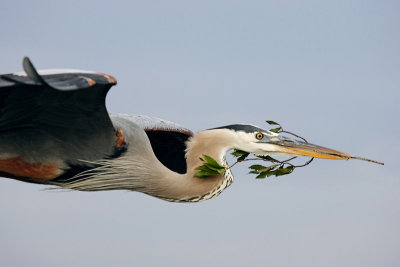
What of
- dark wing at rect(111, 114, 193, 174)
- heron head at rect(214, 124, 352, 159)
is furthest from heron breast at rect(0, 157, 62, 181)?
heron head at rect(214, 124, 352, 159)

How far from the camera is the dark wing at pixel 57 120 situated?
6750mm

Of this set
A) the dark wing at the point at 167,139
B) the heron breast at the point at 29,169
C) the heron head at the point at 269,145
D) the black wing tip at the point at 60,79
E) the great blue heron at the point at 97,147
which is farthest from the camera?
the dark wing at the point at 167,139

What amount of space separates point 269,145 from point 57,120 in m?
2.21

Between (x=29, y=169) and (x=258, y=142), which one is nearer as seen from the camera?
(x=29, y=169)

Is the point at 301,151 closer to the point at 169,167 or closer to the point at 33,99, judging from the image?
the point at 169,167

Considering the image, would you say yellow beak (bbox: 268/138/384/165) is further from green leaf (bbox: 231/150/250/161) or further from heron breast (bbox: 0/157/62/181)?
heron breast (bbox: 0/157/62/181)

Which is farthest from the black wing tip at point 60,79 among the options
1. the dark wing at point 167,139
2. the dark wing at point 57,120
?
the dark wing at point 167,139

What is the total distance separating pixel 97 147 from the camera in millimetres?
7660

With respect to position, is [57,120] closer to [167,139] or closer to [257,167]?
[167,139]

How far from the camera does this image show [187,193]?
26.6ft

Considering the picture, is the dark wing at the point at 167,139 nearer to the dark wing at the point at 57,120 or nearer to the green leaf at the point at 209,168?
the green leaf at the point at 209,168

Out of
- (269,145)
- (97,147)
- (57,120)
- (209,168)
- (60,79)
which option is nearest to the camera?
(60,79)

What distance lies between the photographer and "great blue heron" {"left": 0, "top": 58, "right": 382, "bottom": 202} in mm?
7105

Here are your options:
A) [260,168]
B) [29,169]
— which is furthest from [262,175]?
[29,169]
